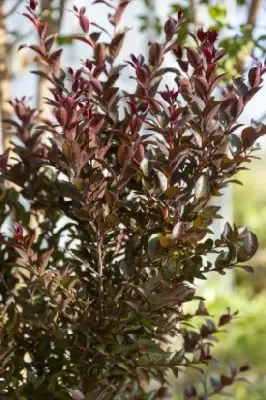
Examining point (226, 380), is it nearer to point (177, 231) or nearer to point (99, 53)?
point (177, 231)

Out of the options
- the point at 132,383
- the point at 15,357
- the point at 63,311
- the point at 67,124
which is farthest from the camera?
the point at 132,383

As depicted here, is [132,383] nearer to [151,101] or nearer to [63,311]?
[63,311]

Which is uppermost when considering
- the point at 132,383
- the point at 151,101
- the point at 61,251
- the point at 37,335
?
the point at 151,101

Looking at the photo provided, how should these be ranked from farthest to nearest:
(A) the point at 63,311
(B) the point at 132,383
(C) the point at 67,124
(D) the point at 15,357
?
1. (B) the point at 132,383
2. (D) the point at 15,357
3. (A) the point at 63,311
4. (C) the point at 67,124

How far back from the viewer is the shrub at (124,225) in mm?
1478

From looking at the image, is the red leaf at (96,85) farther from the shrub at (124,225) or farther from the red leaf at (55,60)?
the red leaf at (55,60)

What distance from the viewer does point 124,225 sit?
1642mm

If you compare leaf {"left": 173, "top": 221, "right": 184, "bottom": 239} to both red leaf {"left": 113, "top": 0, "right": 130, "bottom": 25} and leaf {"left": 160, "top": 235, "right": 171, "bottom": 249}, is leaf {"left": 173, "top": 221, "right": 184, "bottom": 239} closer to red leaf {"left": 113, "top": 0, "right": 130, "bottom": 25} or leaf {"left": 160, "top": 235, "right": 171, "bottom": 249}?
leaf {"left": 160, "top": 235, "right": 171, "bottom": 249}

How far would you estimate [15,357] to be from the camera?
Result: 1.72 meters

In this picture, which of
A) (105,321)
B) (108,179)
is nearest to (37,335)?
(105,321)

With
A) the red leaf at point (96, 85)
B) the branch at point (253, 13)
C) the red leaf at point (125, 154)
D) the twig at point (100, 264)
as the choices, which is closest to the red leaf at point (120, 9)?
the red leaf at point (96, 85)

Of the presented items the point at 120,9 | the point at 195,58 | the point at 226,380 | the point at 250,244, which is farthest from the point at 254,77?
the point at 226,380

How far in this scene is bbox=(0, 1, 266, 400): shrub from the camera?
1478mm

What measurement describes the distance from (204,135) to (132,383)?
73 centimetres
